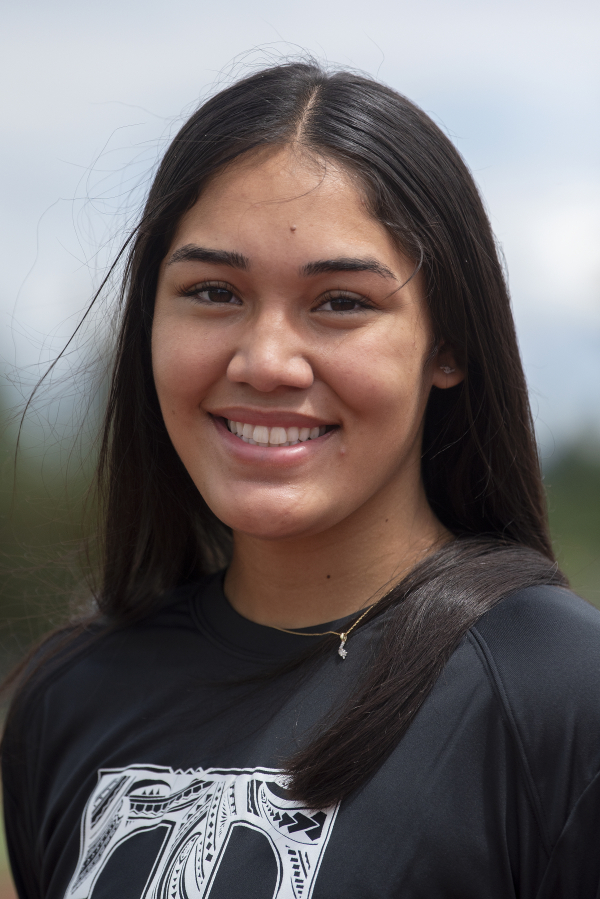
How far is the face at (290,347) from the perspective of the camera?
1.80 metres

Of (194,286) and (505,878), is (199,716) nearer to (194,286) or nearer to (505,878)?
(505,878)

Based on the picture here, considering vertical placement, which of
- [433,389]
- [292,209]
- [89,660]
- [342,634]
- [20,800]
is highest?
[292,209]

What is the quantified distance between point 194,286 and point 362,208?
0.39 meters

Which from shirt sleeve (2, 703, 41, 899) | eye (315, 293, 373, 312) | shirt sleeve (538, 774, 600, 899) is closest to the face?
eye (315, 293, 373, 312)

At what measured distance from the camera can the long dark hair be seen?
67.4 inches

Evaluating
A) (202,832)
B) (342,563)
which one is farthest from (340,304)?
(202,832)

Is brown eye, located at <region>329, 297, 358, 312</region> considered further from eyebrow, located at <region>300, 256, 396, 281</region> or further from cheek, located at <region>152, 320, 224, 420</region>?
cheek, located at <region>152, 320, 224, 420</region>

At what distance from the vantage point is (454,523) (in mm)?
2197

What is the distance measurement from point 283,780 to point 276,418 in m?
0.70

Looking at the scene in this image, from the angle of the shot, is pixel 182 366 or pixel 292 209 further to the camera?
pixel 182 366

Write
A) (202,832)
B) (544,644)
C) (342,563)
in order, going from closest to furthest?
1. (544,644)
2. (202,832)
3. (342,563)

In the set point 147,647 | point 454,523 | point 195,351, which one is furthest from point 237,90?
point 147,647

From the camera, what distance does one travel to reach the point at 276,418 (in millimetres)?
1856

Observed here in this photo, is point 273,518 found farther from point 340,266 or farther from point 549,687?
point 549,687
